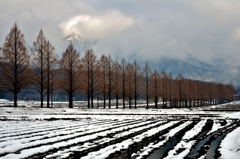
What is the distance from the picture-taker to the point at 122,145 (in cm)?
1076

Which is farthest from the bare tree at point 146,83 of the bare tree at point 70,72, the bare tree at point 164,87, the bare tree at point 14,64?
the bare tree at point 14,64

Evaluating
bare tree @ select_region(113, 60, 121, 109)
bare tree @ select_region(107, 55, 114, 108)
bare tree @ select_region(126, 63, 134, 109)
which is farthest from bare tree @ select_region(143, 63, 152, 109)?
bare tree @ select_region(107, 55, 114, 108)

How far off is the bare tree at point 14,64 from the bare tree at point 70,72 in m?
7.34

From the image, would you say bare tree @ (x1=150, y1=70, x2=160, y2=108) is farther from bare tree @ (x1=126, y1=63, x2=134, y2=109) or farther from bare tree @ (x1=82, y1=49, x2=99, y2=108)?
bare tree @ (x1=82, y1=49, x2=99, y2=108)

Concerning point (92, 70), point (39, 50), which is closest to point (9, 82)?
point (39, 50)

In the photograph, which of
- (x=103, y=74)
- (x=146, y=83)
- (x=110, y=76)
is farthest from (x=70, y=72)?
(x=146, y=83)

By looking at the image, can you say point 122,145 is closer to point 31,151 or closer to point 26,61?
point 31,151

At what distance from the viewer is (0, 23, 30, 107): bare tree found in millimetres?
33656

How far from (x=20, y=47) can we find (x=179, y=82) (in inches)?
2304

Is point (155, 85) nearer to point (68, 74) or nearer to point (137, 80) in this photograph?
point (137, 80)

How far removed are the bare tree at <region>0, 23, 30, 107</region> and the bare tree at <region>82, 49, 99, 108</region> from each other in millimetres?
12570

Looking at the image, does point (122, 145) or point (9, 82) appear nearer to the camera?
point (122, 145)

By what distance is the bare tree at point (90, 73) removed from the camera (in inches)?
1779

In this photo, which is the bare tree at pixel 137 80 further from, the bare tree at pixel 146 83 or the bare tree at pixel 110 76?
the bare tree at pixel 110 76
